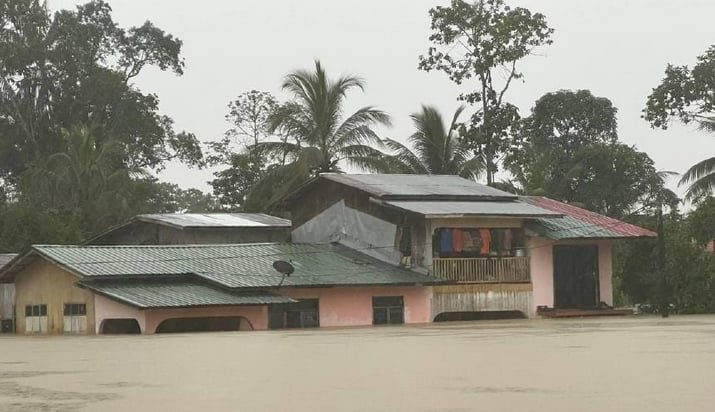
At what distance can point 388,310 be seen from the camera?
32.6m

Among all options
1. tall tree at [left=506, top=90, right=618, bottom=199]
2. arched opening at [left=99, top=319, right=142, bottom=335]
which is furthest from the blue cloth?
tall tree at [left=506, top=90, right=618, bottom=199]

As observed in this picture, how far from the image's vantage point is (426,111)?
41.0 meters

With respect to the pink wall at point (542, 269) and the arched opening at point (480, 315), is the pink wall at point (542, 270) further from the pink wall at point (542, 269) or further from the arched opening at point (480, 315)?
the arched opening at point (480, 315)

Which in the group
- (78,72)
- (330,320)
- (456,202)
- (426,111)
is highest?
(78,72)

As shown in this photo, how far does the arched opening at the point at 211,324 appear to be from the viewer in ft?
96.1

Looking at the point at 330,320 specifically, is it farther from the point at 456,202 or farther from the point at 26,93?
the point at 26,93

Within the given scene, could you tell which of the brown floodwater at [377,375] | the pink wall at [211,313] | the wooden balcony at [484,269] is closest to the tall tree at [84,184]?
the wooden balcony at [484,269]

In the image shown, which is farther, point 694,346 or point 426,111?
point 426,111

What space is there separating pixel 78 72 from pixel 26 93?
2289 mm

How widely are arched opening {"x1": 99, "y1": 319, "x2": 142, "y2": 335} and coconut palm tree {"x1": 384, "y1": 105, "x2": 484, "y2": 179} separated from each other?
14.0 meters

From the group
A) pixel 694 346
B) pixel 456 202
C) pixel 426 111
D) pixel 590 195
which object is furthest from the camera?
pixel 590 195

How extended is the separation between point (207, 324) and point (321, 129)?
11.6 meters

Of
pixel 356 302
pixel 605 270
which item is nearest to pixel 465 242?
pixel 356 302

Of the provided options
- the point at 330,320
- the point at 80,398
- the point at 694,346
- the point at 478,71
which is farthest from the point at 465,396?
the point at 478,71
